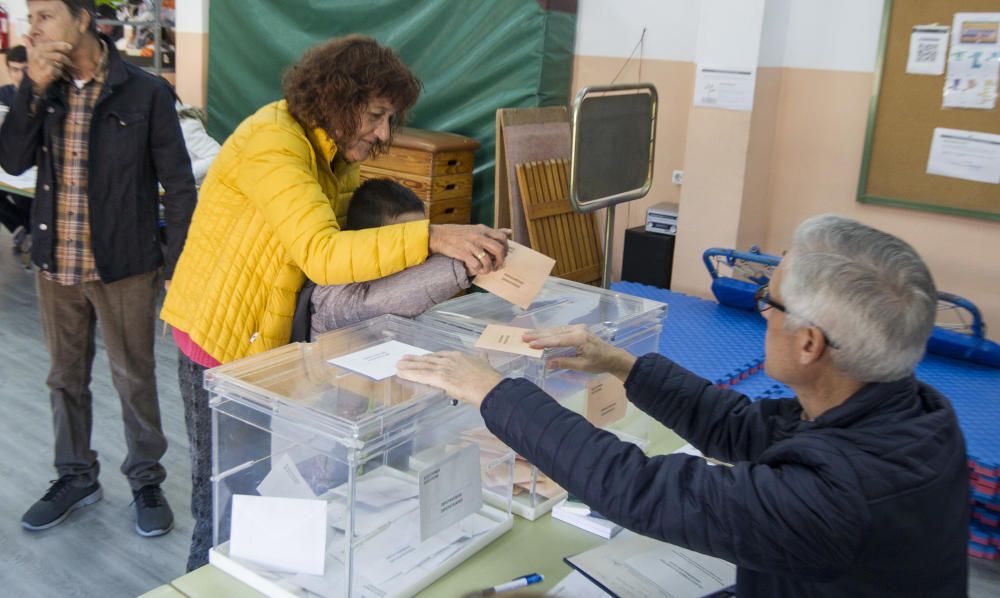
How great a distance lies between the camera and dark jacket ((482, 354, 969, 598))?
104 cm

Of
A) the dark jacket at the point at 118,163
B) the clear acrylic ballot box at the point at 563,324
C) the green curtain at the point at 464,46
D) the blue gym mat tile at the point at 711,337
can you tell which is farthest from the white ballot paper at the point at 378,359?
the green curtain at the point at 464,46

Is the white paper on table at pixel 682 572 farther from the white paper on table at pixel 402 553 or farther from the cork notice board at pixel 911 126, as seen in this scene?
the cork notice board at pixel 911 126

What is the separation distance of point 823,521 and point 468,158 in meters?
3.79

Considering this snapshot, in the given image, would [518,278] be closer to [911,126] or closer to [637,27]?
[911,126]

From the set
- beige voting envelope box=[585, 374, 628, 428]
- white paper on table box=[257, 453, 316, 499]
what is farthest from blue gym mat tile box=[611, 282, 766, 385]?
white paper on table box=[257, 453, 316, 499]

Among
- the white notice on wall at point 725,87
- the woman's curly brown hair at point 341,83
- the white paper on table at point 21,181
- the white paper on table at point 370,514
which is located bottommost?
the white paper on table at point 370,514

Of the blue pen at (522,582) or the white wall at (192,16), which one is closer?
the blue pen at (522,582)

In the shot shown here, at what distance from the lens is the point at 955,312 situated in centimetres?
376

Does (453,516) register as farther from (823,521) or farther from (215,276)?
(215,276)

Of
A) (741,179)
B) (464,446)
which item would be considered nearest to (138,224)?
(464,446)

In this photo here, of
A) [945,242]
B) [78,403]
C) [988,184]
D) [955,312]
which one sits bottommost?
[78,403]

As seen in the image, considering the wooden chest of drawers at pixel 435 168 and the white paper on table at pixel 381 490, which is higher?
the wooden chest of drawers at pixel 435 168

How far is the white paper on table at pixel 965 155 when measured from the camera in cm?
369

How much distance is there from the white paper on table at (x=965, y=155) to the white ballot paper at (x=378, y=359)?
3173 mm
